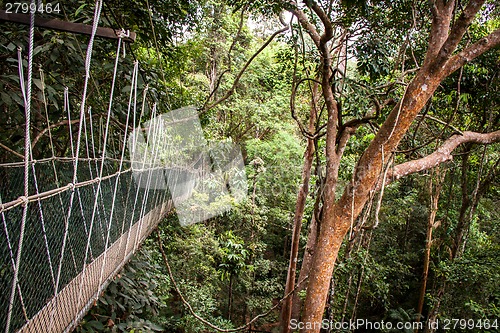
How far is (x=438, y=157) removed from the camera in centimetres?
212

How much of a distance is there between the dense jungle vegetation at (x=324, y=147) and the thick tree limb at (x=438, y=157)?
0.04 feet

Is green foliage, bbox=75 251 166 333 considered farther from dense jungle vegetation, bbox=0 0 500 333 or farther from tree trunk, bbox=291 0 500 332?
tree trunk, bbox=291 0 500 332

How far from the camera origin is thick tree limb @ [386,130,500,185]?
1984 millimetres

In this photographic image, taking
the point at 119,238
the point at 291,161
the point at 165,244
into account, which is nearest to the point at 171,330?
the point at 165,244

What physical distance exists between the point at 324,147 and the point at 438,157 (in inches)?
86.7

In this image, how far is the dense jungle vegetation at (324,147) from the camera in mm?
1742

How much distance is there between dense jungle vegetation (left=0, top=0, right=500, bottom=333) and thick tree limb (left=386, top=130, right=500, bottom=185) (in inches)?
0.4

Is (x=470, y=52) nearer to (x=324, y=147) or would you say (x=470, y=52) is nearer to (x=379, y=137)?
(x=379, y=137)

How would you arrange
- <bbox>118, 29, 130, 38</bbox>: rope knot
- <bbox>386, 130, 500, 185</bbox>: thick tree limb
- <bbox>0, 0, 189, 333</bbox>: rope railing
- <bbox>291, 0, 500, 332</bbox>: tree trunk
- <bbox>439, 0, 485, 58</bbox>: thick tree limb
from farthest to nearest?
<bbox>386, 130, 500, 185</bbox>: thick tree limb < <bbox>291, 0, 500, 332</bbox>: tree trunk < <bbox>439, 0, 485, 58</bbox>: thick tree limb < <bbox>118, 29, 130, 38</bbox>: rope knot < <bbox>0, 0, 189, 333</bbox>: rope railing

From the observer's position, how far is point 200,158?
6.38 meters

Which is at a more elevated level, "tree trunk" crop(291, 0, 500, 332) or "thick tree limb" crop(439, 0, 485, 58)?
"thick tree limb" crop(439, 0, 485, 58)

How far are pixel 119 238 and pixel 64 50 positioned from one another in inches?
41.5

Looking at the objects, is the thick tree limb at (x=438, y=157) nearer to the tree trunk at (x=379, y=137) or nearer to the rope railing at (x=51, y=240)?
the tree trunk at (x=379, y=137)

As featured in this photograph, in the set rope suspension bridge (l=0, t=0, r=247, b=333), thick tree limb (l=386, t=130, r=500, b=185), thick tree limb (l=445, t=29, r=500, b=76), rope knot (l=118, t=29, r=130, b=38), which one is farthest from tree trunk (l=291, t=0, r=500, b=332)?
rope suspension bridge (l=0, t=0, r=247, b=333)
